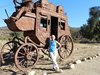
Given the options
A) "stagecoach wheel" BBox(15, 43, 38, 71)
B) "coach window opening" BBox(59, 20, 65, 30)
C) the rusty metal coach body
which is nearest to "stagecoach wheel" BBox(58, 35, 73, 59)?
the rusty metal coach body

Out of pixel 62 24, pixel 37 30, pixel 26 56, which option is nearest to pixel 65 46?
pixel 62 24

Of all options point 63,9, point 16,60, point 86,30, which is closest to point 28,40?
point 16,60

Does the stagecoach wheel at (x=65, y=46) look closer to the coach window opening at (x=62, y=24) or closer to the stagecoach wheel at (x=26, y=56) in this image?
the coach window opening at (x=62, y=24)

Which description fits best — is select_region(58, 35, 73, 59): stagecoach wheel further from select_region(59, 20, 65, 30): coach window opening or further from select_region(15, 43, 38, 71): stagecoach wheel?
select_region(15, 43, 38, 71): stagecoach wheel

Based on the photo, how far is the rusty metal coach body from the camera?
1193cm

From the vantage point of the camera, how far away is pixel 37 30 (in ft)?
42.0

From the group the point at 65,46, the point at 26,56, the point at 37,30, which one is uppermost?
the point at 37,30

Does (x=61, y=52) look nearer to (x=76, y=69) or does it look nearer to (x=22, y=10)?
(x=76, y=69)

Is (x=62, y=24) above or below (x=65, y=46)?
above

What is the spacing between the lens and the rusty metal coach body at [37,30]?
39.1ft

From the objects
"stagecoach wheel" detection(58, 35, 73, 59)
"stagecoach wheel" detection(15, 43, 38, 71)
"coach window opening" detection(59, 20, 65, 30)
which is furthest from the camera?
"coach window opening" detection(59, 20, 65, 30)

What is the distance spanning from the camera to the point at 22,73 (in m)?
11.2

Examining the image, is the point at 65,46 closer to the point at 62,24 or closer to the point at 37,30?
the point at 62,24

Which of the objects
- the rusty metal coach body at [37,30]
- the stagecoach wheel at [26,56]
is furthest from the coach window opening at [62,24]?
the stagecoach wheel at [26,56]
